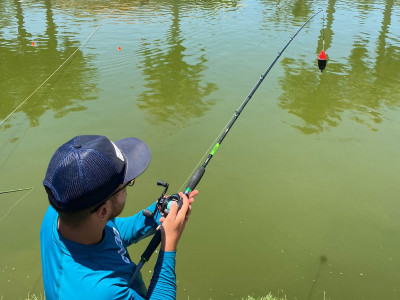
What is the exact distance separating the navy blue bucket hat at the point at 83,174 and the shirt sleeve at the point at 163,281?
0.39 m

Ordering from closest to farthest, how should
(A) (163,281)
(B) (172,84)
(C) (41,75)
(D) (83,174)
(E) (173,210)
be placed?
(D) (83,174)
(A) (163,281)
(E) (173,210)
(B) (172,84)
(C) (41,75)

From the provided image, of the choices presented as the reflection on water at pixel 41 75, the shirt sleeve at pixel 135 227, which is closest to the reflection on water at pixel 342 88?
the reflection on water at pixel 41 75

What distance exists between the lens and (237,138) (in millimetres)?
5449

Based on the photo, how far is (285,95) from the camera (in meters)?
6.89

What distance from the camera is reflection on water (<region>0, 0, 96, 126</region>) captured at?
6.35 meters

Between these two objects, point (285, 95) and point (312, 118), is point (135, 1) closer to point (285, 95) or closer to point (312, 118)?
point (285, 95)

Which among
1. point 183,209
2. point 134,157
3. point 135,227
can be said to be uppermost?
point 134,157

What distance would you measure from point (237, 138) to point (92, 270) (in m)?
4.31

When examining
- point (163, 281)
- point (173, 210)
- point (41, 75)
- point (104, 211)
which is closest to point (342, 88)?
point (41, 75)

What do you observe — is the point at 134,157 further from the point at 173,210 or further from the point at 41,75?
the point at 41,75

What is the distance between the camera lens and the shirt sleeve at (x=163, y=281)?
1468mm

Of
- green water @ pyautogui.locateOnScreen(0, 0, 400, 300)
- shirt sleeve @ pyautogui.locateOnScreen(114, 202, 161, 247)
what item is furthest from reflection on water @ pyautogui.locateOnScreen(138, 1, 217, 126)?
shirt sleeve @ pyautogui.locateOnScreen(114, 202, 161, 247)

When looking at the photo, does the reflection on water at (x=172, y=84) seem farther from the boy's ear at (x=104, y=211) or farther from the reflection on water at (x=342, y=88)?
the boy's ear at (x=104, y=211)

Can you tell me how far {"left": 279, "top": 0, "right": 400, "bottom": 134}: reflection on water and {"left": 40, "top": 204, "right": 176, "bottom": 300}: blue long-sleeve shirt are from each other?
4.63 metres
